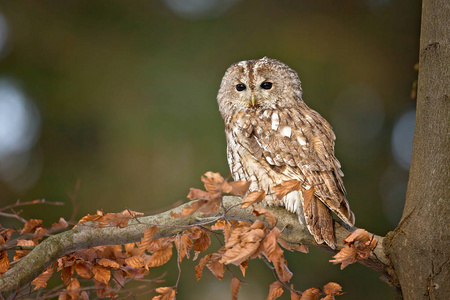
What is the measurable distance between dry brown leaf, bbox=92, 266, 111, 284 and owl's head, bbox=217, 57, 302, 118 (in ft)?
2.74

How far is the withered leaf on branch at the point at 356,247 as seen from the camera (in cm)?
128

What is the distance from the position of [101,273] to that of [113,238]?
11 centimetres

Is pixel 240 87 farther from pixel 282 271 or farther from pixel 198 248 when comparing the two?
pixel 282 271

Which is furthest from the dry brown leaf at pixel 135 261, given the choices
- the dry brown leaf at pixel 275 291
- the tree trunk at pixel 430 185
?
the tree trunk at pixel 430 185

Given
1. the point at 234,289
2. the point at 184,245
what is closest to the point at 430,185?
the point at 234,289

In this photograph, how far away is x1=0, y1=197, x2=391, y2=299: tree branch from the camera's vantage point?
1.24 meters

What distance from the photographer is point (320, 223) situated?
4.81ft

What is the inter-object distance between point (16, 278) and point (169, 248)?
402mm

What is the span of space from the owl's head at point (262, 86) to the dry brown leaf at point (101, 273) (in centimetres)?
83

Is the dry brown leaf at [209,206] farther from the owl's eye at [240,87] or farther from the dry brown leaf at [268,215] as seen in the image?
the owl's eye at [240,87]

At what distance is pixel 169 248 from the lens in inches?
54.3

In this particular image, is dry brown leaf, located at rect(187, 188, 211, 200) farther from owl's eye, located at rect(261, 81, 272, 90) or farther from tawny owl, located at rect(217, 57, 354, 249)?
owl's eye, located at rect(261, 81, 272, 90)

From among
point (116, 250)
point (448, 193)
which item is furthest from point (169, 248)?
point (448, 193)

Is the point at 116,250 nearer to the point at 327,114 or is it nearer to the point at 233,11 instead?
the point at 327,114
